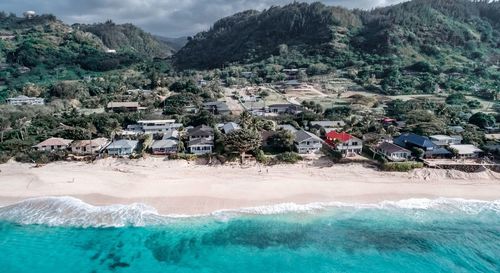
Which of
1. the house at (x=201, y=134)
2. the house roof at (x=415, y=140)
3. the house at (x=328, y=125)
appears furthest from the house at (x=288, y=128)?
the house roof at (x=415, y=140)

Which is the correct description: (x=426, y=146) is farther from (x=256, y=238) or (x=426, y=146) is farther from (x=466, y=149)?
(x=256, y=238)

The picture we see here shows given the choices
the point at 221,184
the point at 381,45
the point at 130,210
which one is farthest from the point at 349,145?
the point at 381,45

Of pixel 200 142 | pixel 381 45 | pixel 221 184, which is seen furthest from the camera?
pixel 381 45

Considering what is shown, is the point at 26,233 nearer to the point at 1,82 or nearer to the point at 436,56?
the point at 1,82

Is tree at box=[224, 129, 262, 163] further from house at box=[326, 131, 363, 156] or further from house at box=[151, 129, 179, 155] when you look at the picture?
house at box=[326, 131, 363, 156]

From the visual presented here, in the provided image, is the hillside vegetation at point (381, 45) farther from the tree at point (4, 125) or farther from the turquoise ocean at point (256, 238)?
the tree at point (4, 125)

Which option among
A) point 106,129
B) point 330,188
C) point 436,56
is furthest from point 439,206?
point 436,56

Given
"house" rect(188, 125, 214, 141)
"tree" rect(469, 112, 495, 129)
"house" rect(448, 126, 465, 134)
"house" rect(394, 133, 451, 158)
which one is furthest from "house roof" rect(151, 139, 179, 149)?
"tree" rect(469, 112, 495, 129)
